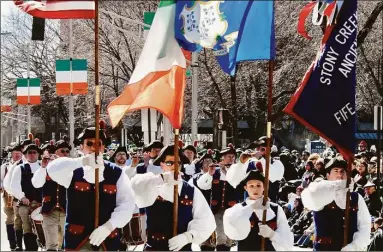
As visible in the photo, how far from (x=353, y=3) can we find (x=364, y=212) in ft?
6.40

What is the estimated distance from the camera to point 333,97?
719 centimetres

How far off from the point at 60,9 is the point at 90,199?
2.03 m

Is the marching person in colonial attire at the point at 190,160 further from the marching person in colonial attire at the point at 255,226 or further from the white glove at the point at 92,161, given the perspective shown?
the marching person in colonial attire at the point at 255,226

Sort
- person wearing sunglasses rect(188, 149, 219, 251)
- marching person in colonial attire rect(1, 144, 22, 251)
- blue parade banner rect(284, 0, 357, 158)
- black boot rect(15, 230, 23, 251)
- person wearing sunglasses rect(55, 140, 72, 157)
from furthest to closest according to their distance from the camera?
marching person in colonial attire rect(1, 144, 22, 251), black boot rect(15, 230, 23, 251), person wearing sunglasses rect(188, 149, 219, 251), person wearing sunglasses rect(55, 140, 72, 157), blue parade banner rect(284, 0, 357, 158)

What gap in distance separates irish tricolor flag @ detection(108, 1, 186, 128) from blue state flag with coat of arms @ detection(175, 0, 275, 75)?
113mm

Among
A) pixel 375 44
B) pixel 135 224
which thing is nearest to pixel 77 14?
pixel 135 224

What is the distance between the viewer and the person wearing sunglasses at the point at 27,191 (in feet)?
41.3

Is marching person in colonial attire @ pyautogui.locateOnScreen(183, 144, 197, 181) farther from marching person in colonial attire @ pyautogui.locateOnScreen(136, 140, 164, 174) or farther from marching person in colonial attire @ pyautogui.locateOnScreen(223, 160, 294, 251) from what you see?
marching person in colonial attire @ pyautogui.locateOnScreen(223, 160, 294, 251)

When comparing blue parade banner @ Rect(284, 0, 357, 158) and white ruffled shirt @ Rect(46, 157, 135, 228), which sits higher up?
blue parade banner @ Rect(284, 0, 357, 158)

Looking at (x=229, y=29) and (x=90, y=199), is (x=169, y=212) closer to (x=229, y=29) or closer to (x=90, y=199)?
(x=90, y=199)

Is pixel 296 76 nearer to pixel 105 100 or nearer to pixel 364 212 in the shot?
pixel 105 100

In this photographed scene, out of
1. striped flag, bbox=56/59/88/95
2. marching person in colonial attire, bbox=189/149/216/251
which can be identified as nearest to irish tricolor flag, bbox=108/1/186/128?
marching person in colonial attire, bbox=189/149/216/251

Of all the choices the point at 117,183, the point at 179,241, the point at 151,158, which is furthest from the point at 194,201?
the point at 151,158

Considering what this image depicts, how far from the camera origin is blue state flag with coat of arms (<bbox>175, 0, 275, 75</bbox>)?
7414mm
